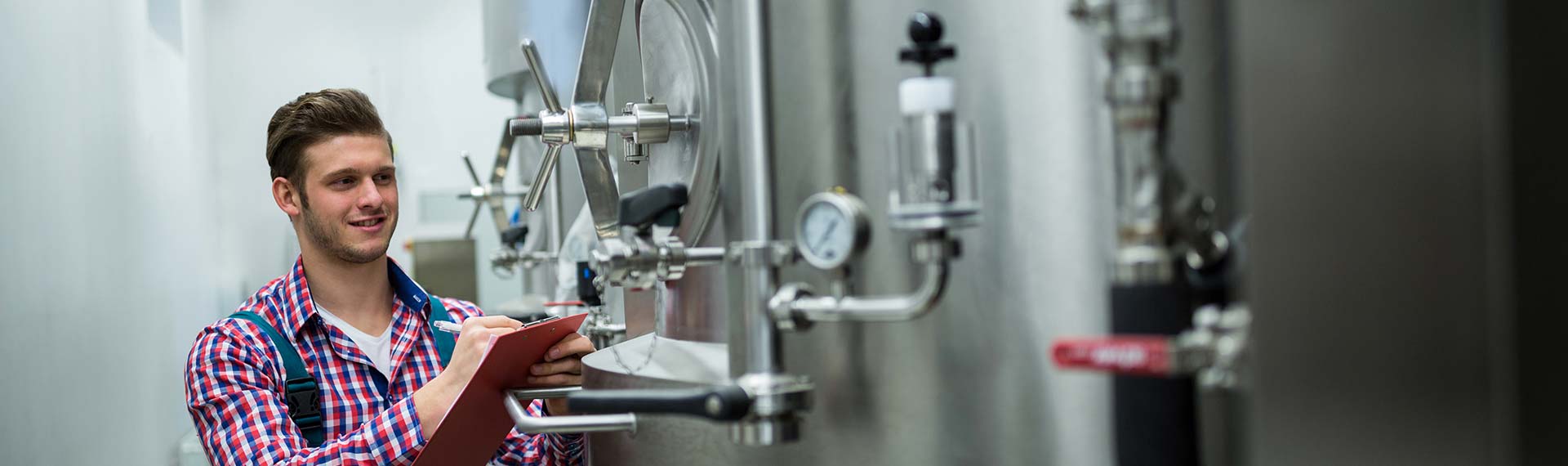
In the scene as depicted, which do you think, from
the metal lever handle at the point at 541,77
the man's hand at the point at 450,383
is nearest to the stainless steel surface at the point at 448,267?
the man's hand at the point at 450,383

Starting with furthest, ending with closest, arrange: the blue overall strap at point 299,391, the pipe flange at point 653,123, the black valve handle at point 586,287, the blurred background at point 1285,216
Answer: the black valve handle at point 586,287 < the blue overall strap at point 299,391 < the pipe flange at point 653,123 < the blurred background at point 1285,216

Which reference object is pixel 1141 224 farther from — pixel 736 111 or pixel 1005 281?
pixel 736 111

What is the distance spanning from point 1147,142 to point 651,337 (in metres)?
0.63

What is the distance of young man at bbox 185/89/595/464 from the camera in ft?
4.67

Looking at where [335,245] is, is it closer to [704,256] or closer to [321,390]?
[321,390]

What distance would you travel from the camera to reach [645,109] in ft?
3.62

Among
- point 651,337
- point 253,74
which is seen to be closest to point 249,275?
point 253,74

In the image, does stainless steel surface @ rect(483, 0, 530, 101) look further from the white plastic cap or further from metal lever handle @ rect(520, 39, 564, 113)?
the white plastic cap

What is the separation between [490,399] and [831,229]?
607 millimetres

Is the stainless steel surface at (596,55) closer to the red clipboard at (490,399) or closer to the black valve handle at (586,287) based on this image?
the red clipboard at (490,399)

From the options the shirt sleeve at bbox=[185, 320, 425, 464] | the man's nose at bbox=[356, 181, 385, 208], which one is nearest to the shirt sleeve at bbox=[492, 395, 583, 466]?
the shirt sleeve at bbox=[185, 320, 425, 464]

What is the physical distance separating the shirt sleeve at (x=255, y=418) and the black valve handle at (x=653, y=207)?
0.58 m

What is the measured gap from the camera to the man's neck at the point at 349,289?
5.82 feet

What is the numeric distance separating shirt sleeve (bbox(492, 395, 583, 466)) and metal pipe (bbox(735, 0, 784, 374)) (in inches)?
31.5
